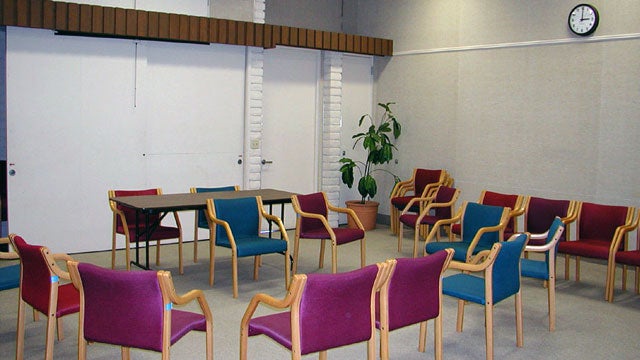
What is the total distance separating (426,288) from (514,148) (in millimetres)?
4475

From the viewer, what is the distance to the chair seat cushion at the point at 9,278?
4012mm

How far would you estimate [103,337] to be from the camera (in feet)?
10.2

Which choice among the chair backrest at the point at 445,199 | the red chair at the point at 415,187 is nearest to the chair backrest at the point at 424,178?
the red chair at the point at 415,187

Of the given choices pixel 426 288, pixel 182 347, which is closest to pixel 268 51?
pixel 182 347

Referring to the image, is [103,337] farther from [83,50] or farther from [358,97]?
[358,97]

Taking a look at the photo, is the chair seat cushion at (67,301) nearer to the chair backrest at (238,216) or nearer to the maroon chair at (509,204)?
the chair backrest at (238,216)

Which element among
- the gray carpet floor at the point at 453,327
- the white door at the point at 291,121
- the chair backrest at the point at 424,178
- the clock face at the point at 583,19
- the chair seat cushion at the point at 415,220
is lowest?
the gray carpet floor at the point at 453,327

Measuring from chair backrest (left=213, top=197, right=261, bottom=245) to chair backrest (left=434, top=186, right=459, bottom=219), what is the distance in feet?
7.08

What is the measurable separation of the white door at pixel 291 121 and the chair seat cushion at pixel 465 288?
440 cm

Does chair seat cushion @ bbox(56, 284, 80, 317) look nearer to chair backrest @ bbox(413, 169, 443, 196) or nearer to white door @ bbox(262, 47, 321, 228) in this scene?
white door @ bbox(262, 47, 321, 228)

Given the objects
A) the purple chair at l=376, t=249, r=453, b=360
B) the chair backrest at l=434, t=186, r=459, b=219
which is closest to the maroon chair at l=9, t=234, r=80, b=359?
the purple chair at l=376, t=249, r=453, b=360

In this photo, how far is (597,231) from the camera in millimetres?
6051

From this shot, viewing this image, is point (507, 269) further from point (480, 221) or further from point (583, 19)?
point (583, 19)

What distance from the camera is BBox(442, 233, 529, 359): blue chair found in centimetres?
394
